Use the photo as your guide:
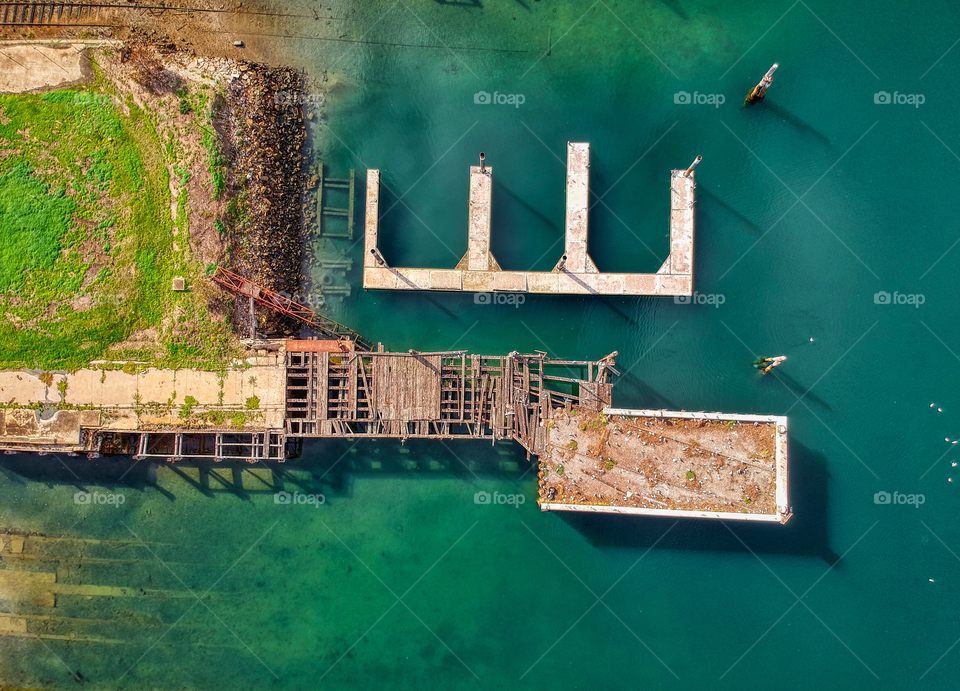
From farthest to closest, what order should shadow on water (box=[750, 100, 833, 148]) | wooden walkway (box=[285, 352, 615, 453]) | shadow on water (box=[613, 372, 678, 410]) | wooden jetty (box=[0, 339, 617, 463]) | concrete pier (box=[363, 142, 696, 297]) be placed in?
shadow on water (box=[750, 100, 833, 148]), shadow on water (box=[613, 372, 678, 410]), concrete pier (box=[363, 142, 696, 297]), wooden walkway (box=[285, 352, 615, 453]), wooden jetty (box=[0, 339, 617, 463])

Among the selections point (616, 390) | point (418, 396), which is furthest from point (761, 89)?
point (418, 396)

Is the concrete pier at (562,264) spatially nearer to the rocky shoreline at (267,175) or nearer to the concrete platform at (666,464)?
the rocky shoreline at (267,175)

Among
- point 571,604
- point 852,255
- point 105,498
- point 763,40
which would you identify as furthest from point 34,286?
point 852,255
